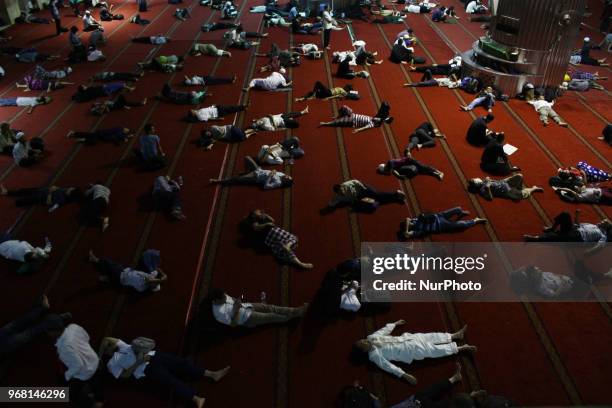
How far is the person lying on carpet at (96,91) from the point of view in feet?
31.1

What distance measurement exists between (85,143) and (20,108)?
248 cm

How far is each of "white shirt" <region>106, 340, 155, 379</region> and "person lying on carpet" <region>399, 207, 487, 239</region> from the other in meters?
3.40

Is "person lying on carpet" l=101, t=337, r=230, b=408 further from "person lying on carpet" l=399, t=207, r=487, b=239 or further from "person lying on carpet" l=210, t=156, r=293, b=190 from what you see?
"person lying on carpet" l=210, t=156, r=293, b=190

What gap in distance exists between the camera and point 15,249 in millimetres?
5445

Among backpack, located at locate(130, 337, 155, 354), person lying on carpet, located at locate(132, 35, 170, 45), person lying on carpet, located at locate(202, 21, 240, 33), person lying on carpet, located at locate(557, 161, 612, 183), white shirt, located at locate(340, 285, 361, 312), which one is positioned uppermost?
person lying on carpet, located at locate(202, 21, 240, 33)

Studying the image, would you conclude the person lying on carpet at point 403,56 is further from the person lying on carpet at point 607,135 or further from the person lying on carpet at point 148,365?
the person lying on carpet at point 148,365

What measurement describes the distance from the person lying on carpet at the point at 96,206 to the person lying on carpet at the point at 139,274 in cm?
90

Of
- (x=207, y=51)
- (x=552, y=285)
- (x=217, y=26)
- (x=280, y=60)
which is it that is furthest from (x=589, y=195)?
(x=217, y=26)

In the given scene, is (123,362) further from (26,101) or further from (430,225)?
(26,101)

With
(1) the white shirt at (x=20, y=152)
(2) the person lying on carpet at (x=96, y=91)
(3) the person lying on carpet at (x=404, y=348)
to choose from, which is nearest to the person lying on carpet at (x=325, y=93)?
(2) the person lying on carpet at (x=96, y=91)

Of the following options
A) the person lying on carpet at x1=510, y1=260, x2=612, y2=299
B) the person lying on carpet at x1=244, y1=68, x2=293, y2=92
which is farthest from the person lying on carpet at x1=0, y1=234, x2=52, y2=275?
the person lying on carpet at x1=244, y1=68, x2=293, y2=92

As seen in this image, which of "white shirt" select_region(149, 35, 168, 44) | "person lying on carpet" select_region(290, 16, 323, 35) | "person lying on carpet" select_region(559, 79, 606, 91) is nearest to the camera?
"person lying on carpet" select_region(559, 79, 606, 91)

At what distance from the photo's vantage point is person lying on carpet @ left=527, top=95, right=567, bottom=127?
8.62m

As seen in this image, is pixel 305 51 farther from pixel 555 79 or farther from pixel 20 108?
pixel 20 108
